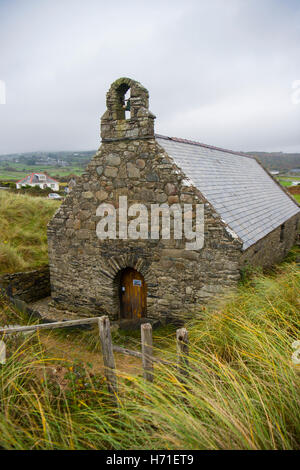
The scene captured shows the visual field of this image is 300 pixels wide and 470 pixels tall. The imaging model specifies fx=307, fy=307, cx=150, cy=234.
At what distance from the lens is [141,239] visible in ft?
26.1

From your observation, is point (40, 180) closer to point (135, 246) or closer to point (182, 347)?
point (135, 246)

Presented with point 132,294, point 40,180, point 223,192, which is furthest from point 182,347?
point 40,180

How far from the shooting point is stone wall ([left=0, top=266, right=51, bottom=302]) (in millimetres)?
9969

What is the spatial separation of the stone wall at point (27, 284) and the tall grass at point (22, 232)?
34 centimetres

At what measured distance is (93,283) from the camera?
9008 millimetres

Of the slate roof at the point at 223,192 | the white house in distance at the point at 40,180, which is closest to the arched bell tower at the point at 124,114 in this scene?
the slate roof at the point at 223,192

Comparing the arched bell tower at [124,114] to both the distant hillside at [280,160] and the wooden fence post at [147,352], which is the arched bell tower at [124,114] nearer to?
the wooden fence post at [147,352]

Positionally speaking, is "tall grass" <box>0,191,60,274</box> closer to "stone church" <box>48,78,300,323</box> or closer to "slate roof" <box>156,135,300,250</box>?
"stone church" <box>48,78,300,323</box>

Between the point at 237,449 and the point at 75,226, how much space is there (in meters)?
7.57

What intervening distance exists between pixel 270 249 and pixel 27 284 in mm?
8358

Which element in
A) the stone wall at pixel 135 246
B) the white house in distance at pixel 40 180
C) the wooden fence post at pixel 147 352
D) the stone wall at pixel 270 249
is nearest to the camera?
the wooden fence post at pixel 147 352

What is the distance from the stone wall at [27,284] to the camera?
32.7ft

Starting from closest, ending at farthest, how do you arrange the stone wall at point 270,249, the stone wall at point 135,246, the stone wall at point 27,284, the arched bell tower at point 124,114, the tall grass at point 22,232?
the stone wall at point 135,246
the arched bell tower at point 124,114
the stone wall at point 270,249
the stone wall at point 27,284
the tall grass at point 22,232

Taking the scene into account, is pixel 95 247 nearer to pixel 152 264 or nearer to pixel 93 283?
pixel 93 283
